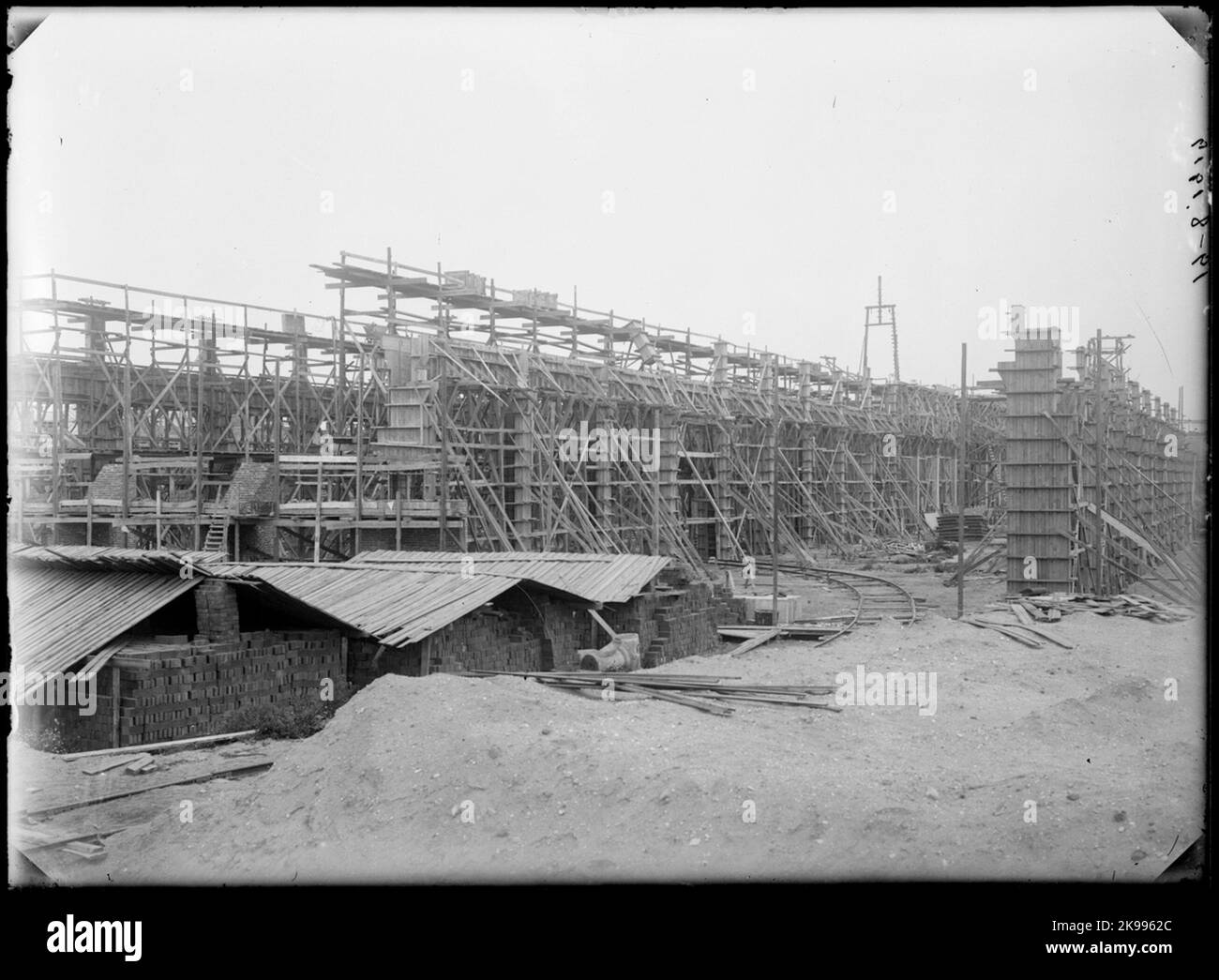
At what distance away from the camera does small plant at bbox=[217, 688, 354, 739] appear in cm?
1148

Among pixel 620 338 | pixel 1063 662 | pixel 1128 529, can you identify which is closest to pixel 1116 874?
pixel 1063 662

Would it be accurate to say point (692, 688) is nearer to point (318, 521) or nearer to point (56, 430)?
point (318, 521)

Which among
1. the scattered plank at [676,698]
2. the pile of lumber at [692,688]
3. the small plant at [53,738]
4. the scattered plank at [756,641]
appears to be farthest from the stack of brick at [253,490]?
the scattered plank at [676,698]

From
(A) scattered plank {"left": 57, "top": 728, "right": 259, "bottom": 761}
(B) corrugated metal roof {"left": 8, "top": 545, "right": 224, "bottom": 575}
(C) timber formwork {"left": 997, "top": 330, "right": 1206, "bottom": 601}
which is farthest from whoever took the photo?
(C) timber formwork {"left": 997, "top": 330, "right": 1206, "bottom": 601}

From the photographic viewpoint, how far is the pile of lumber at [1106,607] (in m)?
19.4

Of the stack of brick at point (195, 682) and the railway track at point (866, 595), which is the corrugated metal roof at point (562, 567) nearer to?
the stack of brick at point (195, 682)

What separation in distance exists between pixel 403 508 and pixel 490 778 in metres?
12.5

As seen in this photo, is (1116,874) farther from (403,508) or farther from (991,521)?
(991,521)

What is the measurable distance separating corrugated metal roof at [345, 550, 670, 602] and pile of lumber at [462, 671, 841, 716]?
2302 mm

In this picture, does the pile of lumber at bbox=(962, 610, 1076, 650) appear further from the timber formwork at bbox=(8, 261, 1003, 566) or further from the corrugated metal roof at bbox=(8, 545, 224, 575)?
the corrugated metal roof at bbox=(8, 545, 224, 575)

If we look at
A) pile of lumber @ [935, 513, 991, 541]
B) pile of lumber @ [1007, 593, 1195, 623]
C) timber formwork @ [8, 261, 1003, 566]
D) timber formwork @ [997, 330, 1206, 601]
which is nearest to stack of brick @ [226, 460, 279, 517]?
timber formwork @ [8, 261, 1003, 566]

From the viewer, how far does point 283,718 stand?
11.7 meters
